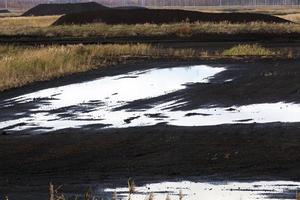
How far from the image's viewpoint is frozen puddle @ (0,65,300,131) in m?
15.9

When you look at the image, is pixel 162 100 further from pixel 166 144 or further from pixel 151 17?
pixel 151 17

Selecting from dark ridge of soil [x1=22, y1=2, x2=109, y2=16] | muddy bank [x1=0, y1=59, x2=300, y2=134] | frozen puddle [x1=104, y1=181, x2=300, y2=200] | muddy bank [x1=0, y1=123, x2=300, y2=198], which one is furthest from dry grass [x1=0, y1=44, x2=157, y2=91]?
dark ridge of soil [x1=22, y1=2, x2=109, y2=16]

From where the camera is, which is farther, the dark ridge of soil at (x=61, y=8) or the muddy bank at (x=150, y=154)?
the dark ridge of soil at (x=61, y=8)

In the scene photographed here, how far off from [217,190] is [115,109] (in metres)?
9.53

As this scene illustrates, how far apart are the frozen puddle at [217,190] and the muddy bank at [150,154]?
44 cm

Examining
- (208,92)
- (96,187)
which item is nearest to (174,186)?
(96,187)

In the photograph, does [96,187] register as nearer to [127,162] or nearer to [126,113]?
[127,162]

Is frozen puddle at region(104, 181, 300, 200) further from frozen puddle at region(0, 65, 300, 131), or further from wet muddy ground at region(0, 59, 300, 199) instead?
frozen puddle at region(0, 65, 300, 131)

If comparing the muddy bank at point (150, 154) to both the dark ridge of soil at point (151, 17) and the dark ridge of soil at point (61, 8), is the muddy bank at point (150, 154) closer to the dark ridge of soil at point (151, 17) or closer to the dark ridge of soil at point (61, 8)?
the dark ridge of soil at point (151, 17)

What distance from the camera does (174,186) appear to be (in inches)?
377

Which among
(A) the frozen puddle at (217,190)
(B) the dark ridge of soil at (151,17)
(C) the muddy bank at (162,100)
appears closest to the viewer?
(A) the frozen puddle at (217,190)

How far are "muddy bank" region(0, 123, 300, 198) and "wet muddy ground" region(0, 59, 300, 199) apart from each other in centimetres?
2

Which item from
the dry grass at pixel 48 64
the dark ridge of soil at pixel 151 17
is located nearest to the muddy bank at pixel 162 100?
the dry grass at pixel 48 64

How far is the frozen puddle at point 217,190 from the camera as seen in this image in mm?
8820
